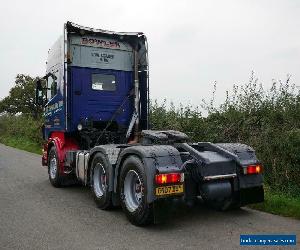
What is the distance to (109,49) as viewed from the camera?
8938 mm

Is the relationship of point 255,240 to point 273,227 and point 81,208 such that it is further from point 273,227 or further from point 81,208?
point 81,208

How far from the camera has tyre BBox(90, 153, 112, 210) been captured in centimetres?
635

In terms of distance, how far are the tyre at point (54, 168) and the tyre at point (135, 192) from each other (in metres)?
3.23

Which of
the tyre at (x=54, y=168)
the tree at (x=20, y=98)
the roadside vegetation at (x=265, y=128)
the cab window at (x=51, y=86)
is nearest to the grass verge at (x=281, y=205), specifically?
the roadside vegetation at (x=265, y=128)

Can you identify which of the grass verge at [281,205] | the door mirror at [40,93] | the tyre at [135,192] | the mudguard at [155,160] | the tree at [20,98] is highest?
the tree at [20,98]

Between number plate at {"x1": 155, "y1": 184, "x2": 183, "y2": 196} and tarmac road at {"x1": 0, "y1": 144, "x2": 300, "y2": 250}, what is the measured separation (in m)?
0.55

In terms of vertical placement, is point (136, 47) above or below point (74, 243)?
above

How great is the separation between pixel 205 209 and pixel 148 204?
1.64m

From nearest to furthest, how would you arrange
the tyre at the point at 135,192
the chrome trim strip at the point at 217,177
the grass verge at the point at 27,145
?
the tyre at the point at 135,192 → the chrome trim strip at the point at 217,177 → the grass verge at the point at 27,145

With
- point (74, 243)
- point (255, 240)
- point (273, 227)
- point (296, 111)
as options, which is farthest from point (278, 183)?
point (74, 243)

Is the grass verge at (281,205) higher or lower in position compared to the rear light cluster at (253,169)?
lower

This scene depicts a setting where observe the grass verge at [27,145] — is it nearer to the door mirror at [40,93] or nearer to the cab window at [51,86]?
the door mirror at [40,93]

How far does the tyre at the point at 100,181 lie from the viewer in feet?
20.8

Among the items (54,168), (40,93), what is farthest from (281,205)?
(40,93)
